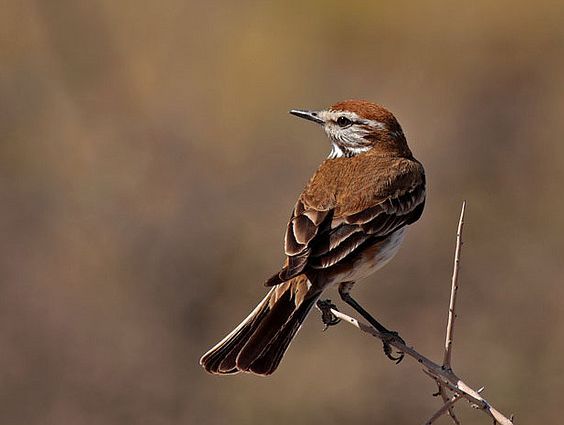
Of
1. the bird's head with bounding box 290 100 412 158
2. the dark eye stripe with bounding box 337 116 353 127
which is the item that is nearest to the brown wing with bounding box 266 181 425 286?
the bird's head with bounding box 290 100 412 158

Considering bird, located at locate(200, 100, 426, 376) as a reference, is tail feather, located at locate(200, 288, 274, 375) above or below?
below

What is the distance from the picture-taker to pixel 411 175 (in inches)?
328

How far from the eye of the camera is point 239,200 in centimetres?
1462

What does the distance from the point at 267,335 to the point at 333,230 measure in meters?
0.80

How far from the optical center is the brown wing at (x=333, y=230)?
7.21 m

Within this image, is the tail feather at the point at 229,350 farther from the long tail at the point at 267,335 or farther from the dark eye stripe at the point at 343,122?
the dark eye stripe at the point at 343,122

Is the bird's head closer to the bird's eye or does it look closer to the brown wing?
the bird's eye

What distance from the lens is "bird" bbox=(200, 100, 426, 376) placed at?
7016 mm

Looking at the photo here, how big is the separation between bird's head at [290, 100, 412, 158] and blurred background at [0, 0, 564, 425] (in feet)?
13.4

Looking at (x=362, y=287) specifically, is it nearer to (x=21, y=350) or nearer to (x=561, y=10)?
(x=21, y=350)

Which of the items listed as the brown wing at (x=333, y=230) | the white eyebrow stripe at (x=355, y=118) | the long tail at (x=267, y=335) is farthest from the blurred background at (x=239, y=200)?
the long tail at (x=267, y=335)

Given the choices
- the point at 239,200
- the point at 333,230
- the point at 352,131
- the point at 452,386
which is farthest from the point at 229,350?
the point at 239,200

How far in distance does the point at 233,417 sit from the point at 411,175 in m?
5.06

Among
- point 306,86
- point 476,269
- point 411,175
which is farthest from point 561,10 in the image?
point 411,175
